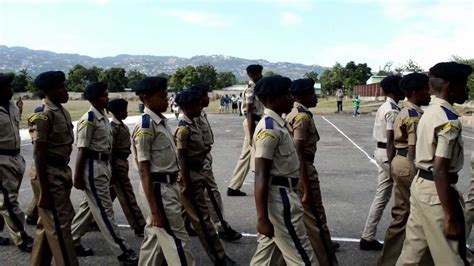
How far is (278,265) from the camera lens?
140 inches

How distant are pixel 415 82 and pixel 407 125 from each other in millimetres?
397

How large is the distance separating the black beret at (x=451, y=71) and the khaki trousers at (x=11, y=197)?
13.6ft

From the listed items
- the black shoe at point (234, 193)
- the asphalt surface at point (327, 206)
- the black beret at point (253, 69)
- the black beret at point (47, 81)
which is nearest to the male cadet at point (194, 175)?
the asphalt surface at point (327, 206)

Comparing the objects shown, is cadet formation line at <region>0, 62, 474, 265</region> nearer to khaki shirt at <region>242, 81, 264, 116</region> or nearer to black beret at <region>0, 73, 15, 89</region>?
black beret at <region>0, 73, 15, 89</region>

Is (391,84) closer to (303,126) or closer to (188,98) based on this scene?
(303,126)

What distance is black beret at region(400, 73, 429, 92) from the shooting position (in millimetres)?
4355

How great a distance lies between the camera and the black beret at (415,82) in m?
4.36

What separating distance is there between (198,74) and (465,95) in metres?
90.7

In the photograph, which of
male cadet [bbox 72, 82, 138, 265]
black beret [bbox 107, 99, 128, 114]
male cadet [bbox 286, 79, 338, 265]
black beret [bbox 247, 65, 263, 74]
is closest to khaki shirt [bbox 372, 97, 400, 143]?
male cadet [bbox 286, 79, 338, 265]

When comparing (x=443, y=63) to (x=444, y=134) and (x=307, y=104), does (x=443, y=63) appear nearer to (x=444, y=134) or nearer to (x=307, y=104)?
(x=444, y=134)

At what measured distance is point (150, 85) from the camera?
12.9ft

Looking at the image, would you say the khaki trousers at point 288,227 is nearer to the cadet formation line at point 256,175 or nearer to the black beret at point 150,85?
the cadet formation line at point 256,175

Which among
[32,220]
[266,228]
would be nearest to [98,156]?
[32,220]

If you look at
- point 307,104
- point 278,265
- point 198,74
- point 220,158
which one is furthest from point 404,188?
point 198,74
